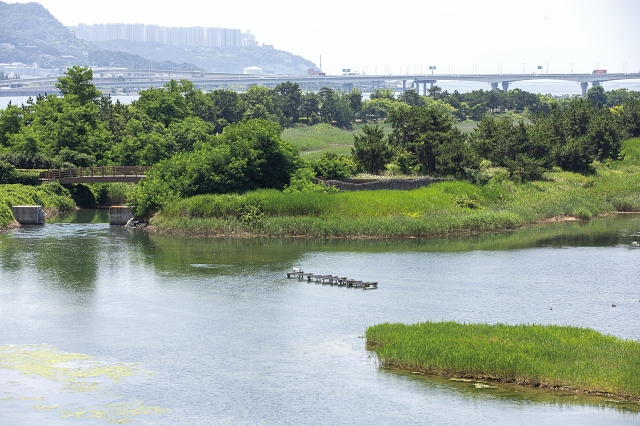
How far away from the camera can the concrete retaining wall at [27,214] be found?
6638 cm

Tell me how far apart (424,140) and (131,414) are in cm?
4894

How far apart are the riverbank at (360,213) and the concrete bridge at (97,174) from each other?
1120 cm

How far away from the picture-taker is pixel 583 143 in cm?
8294

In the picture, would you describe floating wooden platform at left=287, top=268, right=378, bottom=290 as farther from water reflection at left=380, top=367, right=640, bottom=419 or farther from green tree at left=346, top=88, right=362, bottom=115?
green tree at left=346, top=88, right=362, bottom=115

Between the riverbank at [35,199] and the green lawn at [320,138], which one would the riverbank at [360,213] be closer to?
the riverbank at [35,199]

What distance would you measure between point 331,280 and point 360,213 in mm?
16875

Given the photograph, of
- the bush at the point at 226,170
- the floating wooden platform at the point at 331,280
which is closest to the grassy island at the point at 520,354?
the floating wooden platform at the point at 331,280

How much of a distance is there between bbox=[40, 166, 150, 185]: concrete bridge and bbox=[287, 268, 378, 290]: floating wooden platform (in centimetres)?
2953

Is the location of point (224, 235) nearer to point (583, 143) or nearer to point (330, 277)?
point (330, 277)

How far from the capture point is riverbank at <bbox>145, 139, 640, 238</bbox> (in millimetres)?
59906

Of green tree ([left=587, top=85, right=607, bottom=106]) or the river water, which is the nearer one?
the river water

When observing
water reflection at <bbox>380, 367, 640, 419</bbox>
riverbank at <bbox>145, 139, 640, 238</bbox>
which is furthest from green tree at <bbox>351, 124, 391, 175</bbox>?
water reflection at <bbox>380, 367, 640, 419</bbox>

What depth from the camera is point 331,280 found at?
45.5 m

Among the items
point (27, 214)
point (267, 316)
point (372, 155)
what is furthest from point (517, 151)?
point (267, 316)
